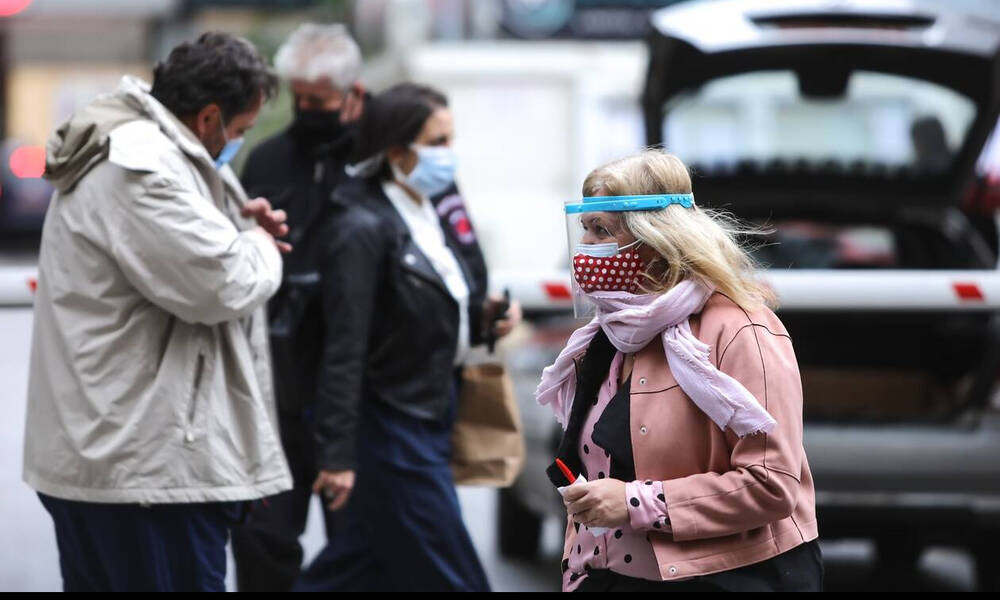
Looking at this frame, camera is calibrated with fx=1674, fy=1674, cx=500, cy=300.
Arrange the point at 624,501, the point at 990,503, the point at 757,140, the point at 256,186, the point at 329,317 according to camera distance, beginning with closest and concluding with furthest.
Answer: the point at 624,501 → the point at 329,317 → the point at 256,186 → the point at 990,503 → the point at 757,140

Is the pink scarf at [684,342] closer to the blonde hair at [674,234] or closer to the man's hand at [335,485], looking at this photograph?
the blonde hair at [674,234]

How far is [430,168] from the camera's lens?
4.98 metres

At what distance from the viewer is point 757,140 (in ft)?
28.5

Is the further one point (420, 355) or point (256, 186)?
point (256, 186)

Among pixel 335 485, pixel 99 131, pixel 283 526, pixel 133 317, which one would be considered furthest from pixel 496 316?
pixel 99 131

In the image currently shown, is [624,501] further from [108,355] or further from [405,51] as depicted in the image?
[405,51]

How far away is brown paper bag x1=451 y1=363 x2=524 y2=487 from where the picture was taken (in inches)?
203

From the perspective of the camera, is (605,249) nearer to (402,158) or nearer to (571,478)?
(571,478)

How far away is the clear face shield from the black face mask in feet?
7.27

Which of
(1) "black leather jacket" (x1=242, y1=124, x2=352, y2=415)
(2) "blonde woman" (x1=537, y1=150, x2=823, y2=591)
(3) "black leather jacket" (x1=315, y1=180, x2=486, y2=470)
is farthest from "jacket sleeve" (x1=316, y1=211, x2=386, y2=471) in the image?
(2) "blonde woman" (x1=537, y1=150, x2=823, y2=591)

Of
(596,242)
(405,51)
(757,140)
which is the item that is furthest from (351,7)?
(596,242)

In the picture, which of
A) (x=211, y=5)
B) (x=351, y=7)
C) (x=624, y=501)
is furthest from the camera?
(x=211, y=5)

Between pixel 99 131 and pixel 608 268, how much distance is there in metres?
1.45

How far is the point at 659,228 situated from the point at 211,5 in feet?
124
